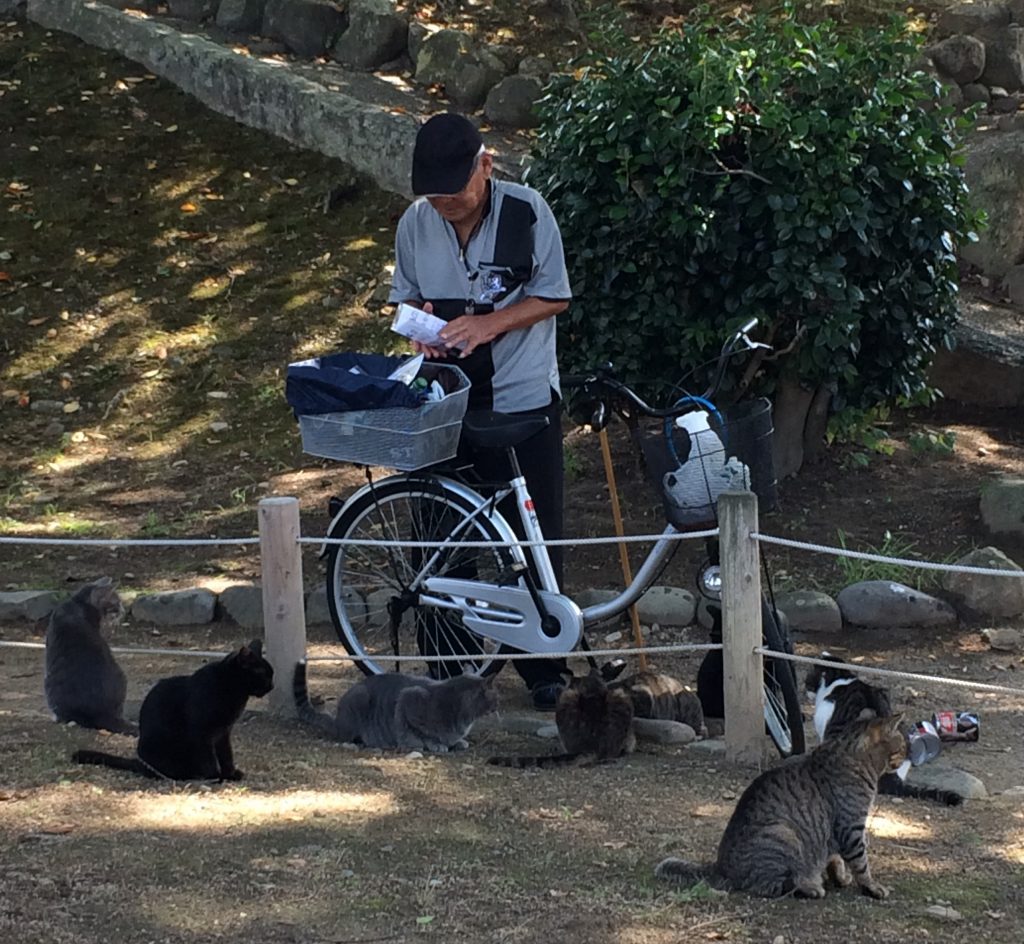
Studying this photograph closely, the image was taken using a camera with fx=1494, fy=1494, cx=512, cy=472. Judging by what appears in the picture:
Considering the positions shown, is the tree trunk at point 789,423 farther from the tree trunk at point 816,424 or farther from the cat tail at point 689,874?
the cat tail at point 689,874

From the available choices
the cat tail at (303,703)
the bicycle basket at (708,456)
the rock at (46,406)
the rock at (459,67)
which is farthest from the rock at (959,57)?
the cat tail at (303,703)

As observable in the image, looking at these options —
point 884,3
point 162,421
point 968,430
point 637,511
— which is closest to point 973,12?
point 884,3

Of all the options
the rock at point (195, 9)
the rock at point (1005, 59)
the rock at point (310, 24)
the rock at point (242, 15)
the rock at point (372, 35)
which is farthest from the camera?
the rock at point (195, 9)

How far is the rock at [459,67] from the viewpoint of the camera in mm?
12070

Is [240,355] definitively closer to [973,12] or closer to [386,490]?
[386,490]

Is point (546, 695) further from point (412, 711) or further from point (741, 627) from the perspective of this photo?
point (741, 627)

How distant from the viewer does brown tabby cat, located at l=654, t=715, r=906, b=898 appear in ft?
12.8

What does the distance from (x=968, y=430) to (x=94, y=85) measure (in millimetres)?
8143

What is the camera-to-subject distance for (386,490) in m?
5.92

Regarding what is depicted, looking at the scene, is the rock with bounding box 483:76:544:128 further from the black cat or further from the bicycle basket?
the black cat

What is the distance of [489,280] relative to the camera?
219 inches

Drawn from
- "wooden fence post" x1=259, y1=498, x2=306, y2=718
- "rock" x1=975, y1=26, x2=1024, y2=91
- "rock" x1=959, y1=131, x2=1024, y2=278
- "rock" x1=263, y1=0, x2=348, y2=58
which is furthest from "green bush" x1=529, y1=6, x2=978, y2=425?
"rock" x1=263, y1=0, x2=348, y2=58

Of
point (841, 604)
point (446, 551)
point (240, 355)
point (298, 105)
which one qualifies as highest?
point (298, 105)

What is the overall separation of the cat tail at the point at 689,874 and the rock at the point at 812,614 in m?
3.05
